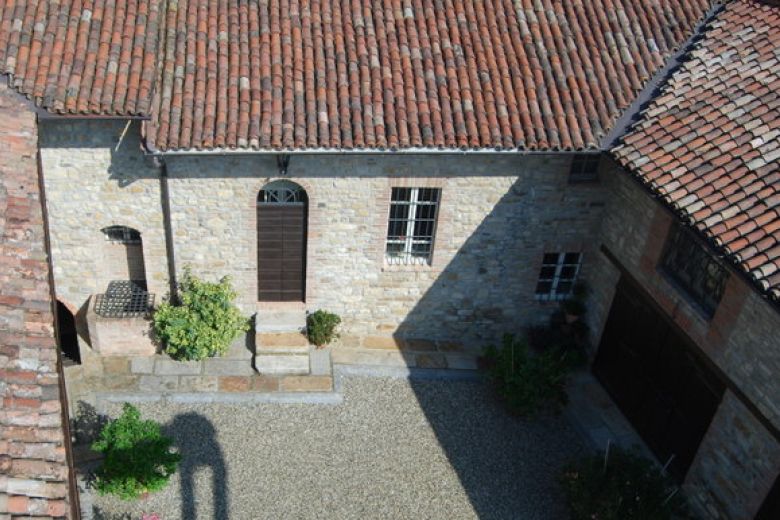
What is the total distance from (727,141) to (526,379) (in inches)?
210

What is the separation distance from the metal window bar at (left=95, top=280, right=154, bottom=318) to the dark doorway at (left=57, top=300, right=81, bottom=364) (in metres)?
1.07

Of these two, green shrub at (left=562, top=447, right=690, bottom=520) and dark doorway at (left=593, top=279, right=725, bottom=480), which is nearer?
green shrub at (left=562, top=447, right=690, bottom=520)

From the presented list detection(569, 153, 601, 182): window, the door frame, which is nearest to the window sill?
the door frame

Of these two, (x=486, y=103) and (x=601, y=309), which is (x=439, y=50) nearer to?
(x=486, y=103)

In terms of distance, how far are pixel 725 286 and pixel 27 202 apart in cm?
990

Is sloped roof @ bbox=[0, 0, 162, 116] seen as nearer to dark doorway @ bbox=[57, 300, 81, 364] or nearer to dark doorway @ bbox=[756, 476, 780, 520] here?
dark doorway @ bbox=[57, 300, 81, 364]

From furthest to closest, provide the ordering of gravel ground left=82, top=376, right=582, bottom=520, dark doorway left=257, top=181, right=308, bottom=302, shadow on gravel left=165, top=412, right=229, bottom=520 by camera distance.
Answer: dark doorway left=257, top=181, right=308, bottom=302 → gravel ground left=82, top=376, right=582, bottom=520 → shadow on gravel left=165, top=412, right=229, bottom=520

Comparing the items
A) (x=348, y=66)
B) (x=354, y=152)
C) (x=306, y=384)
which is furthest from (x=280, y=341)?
(x=348, y=66)

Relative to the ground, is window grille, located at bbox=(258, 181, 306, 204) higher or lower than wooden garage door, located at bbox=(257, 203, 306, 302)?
higher

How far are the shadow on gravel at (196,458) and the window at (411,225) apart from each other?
15.6 feet

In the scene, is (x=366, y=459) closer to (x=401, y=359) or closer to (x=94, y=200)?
(x=401, y=359)

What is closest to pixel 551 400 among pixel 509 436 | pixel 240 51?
pixel 509 436

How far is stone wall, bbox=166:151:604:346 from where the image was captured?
44.1 feet

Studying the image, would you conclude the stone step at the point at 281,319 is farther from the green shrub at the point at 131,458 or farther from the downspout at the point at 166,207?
the green shrub at the point at 131,458
